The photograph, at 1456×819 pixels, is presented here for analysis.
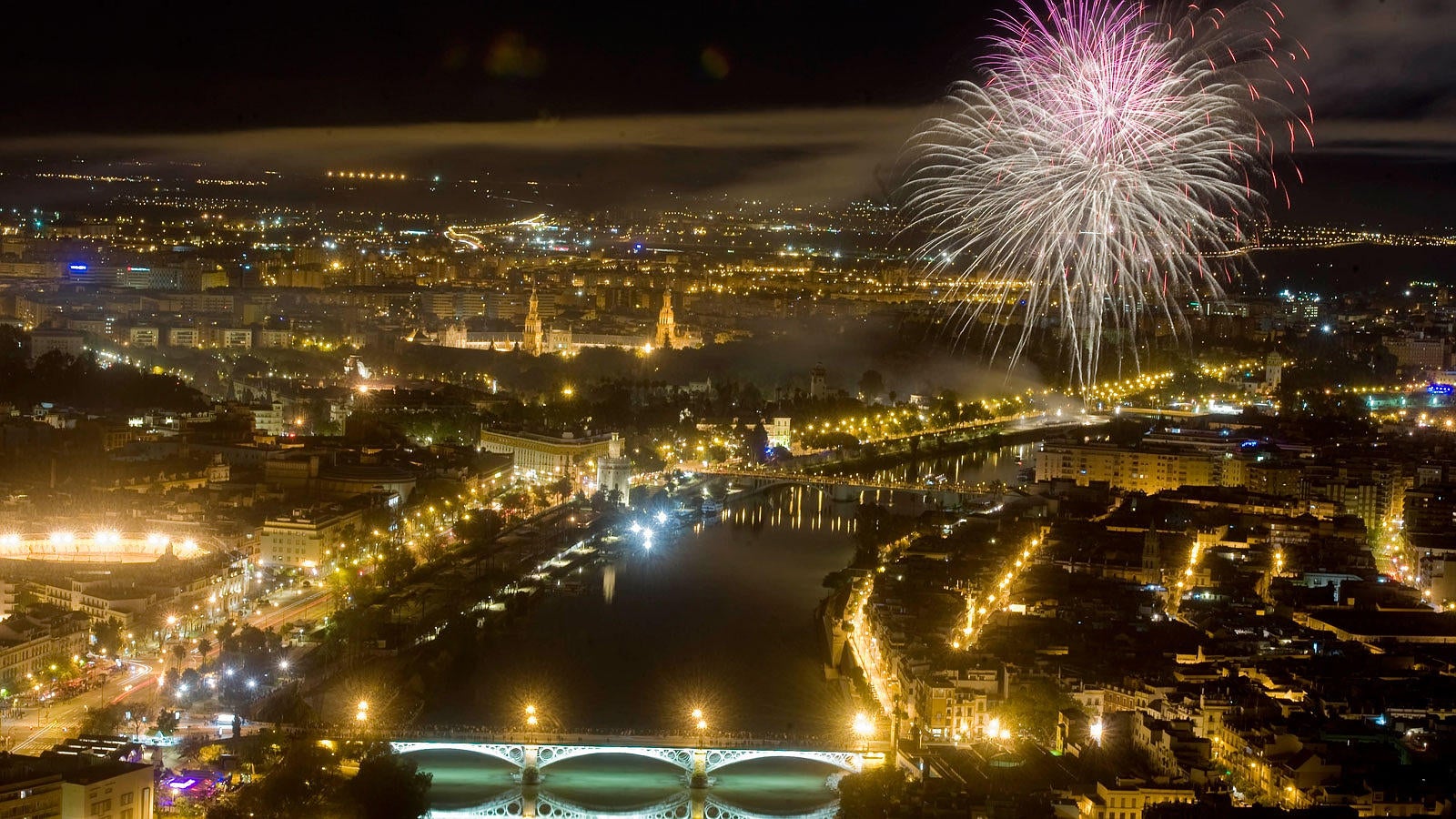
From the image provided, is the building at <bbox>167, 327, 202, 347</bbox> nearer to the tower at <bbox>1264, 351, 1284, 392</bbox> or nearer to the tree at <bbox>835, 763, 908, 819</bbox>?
the tower at <bbox>1264, 351, 1284, 392</bbox>

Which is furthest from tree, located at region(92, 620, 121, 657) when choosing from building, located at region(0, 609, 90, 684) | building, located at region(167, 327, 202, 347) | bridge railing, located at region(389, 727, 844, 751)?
building, located at region(167, 327, 202, 347)

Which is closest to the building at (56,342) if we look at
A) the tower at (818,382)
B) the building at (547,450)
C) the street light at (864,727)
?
the building at (547,450)

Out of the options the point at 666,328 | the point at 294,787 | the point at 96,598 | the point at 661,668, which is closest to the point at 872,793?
the point at 294,787

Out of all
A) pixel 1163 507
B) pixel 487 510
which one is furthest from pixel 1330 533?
pixel 487 510

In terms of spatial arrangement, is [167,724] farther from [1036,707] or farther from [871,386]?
[871,386]

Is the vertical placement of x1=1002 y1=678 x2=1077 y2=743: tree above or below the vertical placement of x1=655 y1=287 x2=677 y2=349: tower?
below

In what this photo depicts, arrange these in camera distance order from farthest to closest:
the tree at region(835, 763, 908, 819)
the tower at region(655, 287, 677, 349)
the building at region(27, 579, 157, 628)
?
the tower at region(655, 287, 677, 349), the building at region(27, 579, 157, 628), the tree at region(835, 763, 908, 819)

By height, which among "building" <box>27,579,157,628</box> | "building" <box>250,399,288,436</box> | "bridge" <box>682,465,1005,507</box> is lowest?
"building" <box>27,579,157,628</box>
